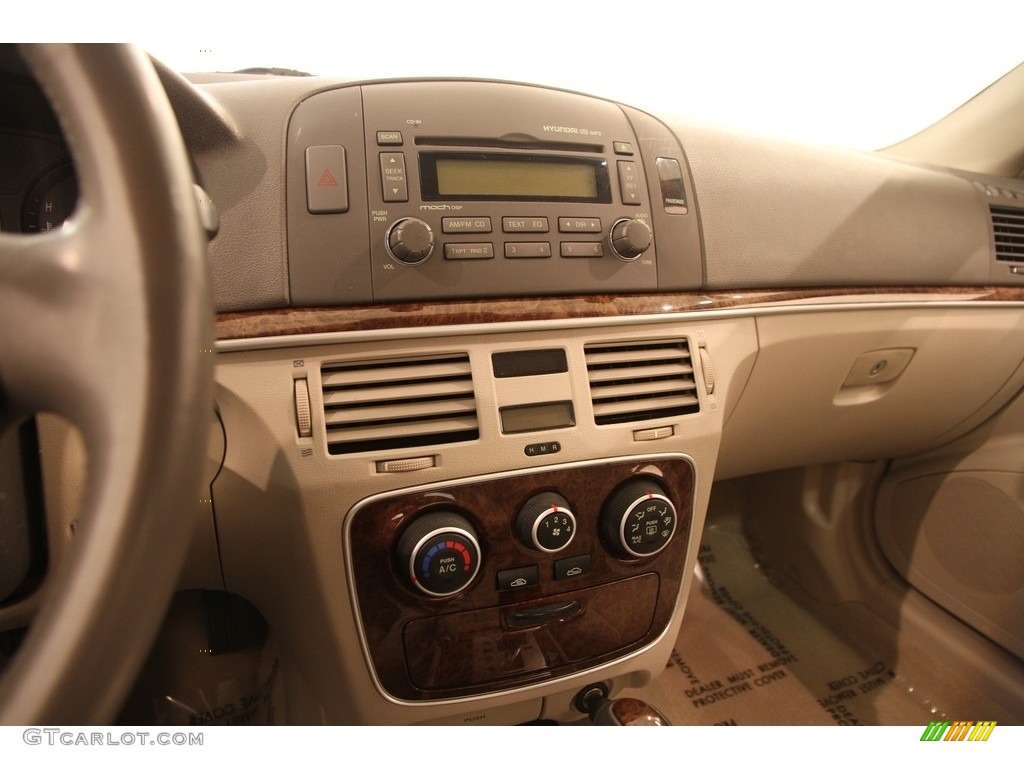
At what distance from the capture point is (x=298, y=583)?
26.3 inches

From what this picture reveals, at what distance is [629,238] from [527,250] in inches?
5.0

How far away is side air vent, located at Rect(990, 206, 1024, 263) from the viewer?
3.21 feet

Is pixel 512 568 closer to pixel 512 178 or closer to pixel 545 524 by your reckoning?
pixel 545 524

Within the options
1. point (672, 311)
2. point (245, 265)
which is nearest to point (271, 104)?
point (245, 265)

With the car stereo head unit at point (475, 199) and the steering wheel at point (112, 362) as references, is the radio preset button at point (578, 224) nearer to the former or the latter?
the car stereo head unit at point (475, 199)

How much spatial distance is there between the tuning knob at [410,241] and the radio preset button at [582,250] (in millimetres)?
164

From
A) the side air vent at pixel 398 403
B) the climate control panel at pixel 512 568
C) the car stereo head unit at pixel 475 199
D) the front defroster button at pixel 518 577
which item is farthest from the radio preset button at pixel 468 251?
the front defroster button at pixel 518 577

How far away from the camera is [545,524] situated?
654mm

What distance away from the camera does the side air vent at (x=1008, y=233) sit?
3.21 feet

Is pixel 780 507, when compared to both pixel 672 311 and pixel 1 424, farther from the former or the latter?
pixel 1 424

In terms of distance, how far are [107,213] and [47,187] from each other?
442mm
